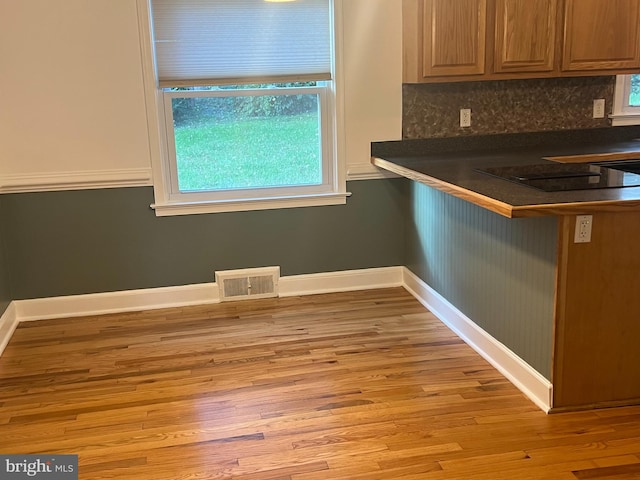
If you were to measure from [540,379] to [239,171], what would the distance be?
2.14 m

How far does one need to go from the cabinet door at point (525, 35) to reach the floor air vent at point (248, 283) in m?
1.82

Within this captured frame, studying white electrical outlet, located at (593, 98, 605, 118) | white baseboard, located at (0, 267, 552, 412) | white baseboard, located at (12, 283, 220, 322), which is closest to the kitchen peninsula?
white baseboard, located at (0, 267, 552, 412)

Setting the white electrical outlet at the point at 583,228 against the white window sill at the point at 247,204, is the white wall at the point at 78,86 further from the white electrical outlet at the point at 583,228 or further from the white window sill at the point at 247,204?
the white electrical outlet at the point at 583,228

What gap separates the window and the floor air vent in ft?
1.34

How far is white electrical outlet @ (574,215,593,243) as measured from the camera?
7.62 ft

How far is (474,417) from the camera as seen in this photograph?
2512 millimetres

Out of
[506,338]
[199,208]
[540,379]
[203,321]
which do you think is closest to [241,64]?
[199,208]

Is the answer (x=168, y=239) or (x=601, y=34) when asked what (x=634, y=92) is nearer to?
(x=601, y=34)

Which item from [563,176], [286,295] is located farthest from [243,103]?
[563,176]

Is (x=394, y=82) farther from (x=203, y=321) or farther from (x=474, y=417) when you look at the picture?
(x=474, y=417)

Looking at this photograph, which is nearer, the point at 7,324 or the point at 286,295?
the point at 7,324

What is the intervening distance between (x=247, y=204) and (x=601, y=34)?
2.30m

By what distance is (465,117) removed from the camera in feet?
12.9

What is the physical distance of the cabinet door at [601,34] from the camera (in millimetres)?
3619
